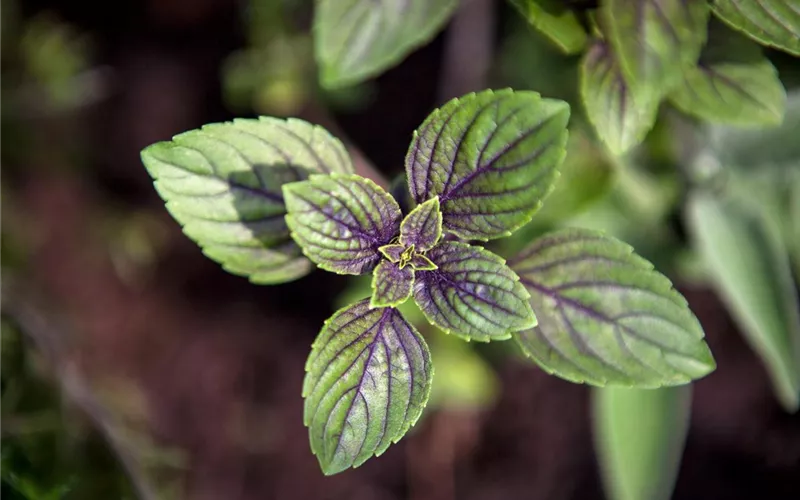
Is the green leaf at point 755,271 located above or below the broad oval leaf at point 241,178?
below

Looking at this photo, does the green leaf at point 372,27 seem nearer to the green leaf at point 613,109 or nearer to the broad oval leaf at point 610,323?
the green leaf at point 613,109

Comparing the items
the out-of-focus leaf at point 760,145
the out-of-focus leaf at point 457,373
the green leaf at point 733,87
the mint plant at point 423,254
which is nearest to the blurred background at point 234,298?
the out-of-focus leaf at point 457,373

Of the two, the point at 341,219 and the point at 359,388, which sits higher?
the point at 341,219

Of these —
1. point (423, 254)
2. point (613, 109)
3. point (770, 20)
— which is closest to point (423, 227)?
point (423, 254)

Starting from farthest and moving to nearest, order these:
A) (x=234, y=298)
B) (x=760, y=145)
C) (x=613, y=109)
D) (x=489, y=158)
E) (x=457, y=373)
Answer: (x=234, y=298)
(x=457, y=373)
(x=760, y=145)
(x=613, y=109)
(x=489, y=158)

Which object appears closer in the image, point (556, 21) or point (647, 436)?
point (556, 21)

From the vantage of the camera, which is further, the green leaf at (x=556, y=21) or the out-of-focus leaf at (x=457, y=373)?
the out-of-focus leaf at (x=457, y=373)

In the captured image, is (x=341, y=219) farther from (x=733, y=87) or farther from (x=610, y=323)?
(x=733, y=87)

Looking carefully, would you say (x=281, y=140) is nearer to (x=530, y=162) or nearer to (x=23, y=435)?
(x=530, y=162)

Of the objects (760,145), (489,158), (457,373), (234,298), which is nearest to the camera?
(489,158)
